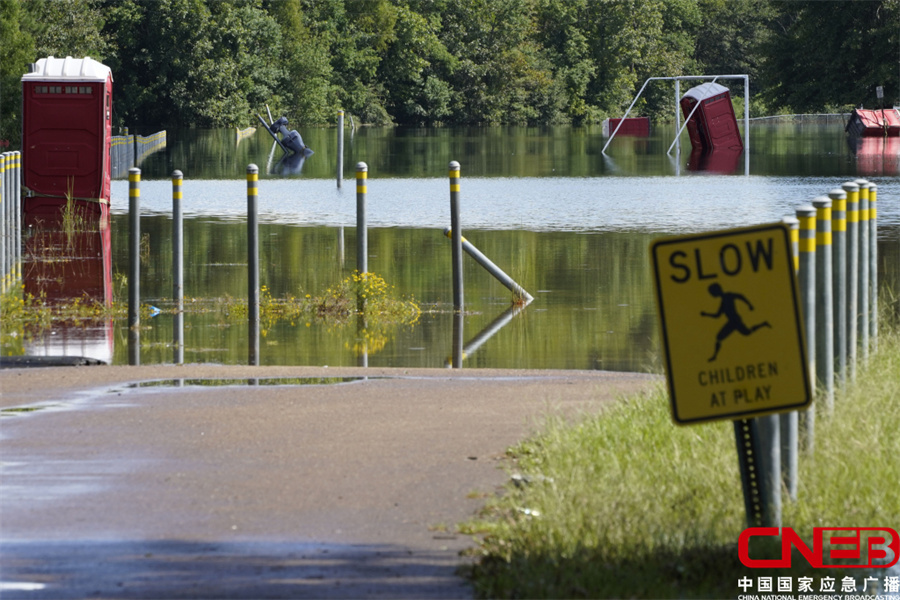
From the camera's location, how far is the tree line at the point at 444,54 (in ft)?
241

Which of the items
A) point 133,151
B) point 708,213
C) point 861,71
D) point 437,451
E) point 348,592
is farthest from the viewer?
point 861,71

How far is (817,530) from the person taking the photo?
5695 millimetres

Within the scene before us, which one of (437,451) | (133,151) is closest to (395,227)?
(437,451)

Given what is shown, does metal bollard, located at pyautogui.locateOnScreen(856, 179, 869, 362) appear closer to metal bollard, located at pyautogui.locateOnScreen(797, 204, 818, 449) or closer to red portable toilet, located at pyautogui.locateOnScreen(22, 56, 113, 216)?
metal bollard, located at pyautogui.locateOnScreen(797, 204, 818, 449)

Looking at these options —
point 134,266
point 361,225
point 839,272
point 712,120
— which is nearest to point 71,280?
point 134,266

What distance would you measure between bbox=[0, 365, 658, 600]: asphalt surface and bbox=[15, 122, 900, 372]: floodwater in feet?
4.81

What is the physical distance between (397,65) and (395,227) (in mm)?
80565

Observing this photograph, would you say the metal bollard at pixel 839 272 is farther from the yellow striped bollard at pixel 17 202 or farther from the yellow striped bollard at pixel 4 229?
the yellow striped bollard at pixel 17 202

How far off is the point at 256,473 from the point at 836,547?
2.73 meters

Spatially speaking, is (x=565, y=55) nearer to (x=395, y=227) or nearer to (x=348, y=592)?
(x=395, y=227)

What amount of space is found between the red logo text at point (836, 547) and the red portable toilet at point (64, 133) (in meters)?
17.9

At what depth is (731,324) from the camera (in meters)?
5.33

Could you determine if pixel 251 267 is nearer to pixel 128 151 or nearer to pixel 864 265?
pixel 864 265

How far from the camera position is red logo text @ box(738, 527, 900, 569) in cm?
547
